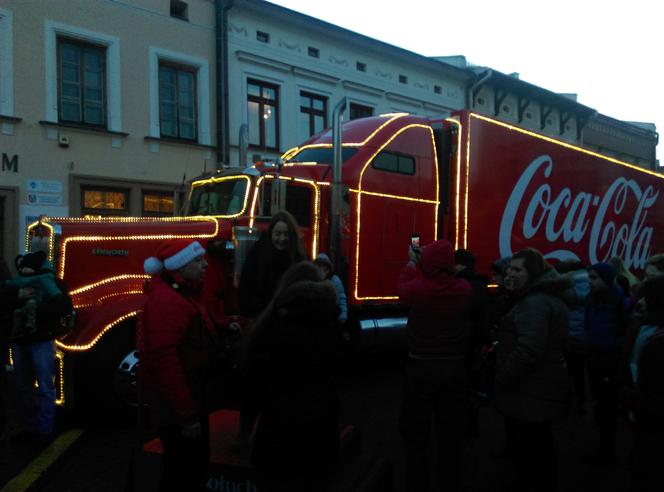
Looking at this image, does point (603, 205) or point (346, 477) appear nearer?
point (346, 477)

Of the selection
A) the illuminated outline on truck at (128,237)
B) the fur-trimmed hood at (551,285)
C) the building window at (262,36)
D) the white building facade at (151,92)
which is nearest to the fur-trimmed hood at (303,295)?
the fur-trimmed hood at (551,285)

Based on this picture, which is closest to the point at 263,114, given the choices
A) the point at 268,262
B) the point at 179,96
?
the point at 179,96

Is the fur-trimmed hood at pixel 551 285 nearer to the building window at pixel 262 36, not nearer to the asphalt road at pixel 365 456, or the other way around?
the asphalt road at pixel 365 456

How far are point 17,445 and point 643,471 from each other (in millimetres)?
5073

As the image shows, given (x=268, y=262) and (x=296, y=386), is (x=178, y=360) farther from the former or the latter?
(x=268, y=262)

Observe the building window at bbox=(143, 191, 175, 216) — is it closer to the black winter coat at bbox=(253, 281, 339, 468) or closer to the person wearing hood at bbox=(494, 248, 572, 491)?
the person wearing hood at bbox=(494, 248, 572, 491)

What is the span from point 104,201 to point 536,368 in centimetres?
1202

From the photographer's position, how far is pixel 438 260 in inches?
164

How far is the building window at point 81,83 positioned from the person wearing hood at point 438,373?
1133cm

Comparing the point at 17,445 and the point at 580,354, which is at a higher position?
the point at 580,354

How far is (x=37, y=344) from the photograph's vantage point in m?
5.43

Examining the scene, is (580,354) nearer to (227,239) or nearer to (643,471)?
(643,471)

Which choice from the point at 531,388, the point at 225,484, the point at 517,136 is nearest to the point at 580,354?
the point at 531,388

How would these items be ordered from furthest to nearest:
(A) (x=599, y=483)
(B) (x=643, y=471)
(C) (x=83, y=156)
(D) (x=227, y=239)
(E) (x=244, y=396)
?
1. (C) (x=83, y=156)
2. (D) (x=227, y=239)
3. (A) (x=599, y=483)
4. (E) (x=244, y=396)
5. (B) (x=643, y=471)
